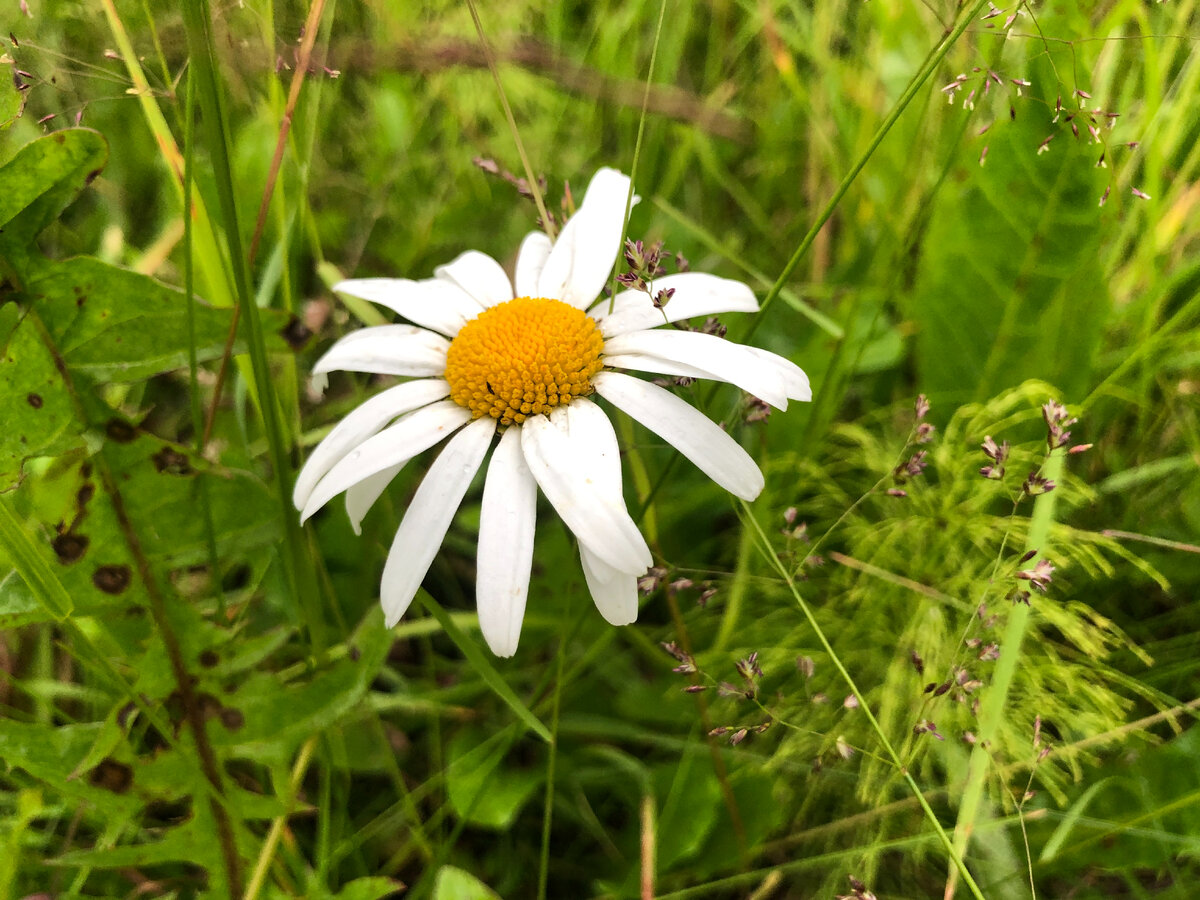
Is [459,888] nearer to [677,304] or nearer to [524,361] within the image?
[524,361]

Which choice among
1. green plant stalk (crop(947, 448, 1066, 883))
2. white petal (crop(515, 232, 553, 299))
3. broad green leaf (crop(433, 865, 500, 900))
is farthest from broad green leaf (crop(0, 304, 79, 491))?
green plant stalk (crop(947, 448, 1066, 883))

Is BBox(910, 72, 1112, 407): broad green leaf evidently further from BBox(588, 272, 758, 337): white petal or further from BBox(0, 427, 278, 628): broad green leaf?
BBox(0, 427, 278, 628): broad green leaf

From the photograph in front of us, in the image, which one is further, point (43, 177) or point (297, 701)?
point (297, 701)

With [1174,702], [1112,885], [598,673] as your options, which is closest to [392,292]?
[598,673]

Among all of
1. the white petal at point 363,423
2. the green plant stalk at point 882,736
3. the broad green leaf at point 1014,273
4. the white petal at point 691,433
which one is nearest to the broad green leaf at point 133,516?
the white petal at point 363,423

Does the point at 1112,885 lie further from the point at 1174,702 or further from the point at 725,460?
the point at 725,460

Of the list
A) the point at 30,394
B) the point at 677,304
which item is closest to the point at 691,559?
the point at 677,304
